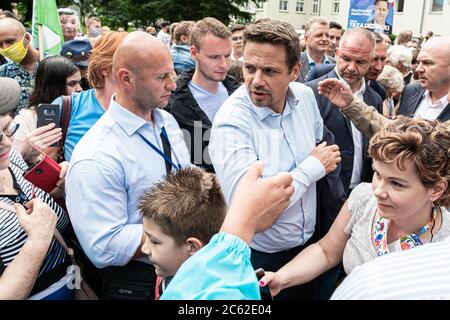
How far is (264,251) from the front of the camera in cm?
237

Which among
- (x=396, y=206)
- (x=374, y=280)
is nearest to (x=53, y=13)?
(x=396, y=206)

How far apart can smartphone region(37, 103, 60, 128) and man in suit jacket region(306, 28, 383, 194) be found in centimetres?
194

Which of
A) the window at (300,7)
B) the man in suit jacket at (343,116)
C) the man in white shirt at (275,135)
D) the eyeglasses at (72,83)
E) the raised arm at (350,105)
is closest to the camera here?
the man in white shirt at (275,135)

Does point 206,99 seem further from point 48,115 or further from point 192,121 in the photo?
point 48,115

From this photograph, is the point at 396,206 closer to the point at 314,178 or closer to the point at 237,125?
the point at 314,178

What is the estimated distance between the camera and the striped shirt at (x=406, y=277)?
78 cm

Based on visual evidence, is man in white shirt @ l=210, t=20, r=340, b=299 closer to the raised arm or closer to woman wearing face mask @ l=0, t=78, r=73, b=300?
the raised arm

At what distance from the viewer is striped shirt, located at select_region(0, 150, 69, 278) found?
188cm

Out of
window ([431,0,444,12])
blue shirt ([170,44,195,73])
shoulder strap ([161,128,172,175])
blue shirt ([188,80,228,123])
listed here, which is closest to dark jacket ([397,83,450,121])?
blue shirt ([188,80,228,123])

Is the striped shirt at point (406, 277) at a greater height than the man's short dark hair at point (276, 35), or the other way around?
the man's short dark hair at point (276, 35)

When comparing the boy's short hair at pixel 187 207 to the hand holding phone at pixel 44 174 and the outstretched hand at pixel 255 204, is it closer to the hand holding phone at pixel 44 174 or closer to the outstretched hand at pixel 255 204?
the outstretched hand at pixel 255 204

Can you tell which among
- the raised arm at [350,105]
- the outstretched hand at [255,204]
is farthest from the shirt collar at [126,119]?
the raised arm at [350,105]

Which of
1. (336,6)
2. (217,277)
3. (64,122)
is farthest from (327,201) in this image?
(336,6)

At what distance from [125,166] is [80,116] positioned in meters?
1.04
